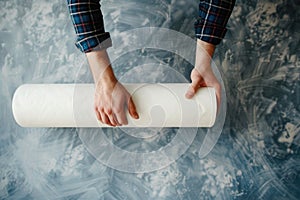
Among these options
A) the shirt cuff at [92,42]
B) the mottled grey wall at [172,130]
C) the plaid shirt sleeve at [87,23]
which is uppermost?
the plaid shirt sleeve at [87,23]

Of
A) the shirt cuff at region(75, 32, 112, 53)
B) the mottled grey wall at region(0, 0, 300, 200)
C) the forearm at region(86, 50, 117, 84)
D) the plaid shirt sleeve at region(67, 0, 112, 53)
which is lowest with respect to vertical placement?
the mottled grey wall at region(0, 0, 300, 200)

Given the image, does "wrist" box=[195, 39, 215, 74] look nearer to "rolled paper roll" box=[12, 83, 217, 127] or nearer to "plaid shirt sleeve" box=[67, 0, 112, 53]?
"rolled paper roll" box=[12, 83, 217, 127]

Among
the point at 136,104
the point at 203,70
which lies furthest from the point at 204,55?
the point at 136,104

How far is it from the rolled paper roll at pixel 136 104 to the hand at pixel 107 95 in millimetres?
23

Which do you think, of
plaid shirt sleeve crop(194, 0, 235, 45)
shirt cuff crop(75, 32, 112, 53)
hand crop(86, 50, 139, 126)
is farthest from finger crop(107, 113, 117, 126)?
plaid shirt sleeve crop(194, 0, 235, 45)

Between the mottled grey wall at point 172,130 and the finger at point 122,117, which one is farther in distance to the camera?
the mottled grey wall at point 172,130

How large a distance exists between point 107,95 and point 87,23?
0.16 meters

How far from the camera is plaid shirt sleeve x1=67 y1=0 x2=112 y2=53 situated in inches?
26.8

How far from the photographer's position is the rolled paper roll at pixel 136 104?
760 millimetres

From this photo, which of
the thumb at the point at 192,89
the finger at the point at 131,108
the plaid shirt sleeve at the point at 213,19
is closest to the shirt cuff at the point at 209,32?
the plaid shirt sleeve at the point at 213,19

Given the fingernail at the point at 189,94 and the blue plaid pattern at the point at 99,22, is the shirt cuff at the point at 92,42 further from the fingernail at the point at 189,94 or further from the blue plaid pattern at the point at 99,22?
the fingernail at the point at 189,94

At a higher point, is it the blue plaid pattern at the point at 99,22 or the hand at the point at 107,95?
the blue plaid pattern at the point at 99,22

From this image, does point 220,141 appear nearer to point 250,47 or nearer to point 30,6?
point 250,47

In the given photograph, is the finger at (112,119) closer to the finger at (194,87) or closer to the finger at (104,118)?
the finger at (104,118)
